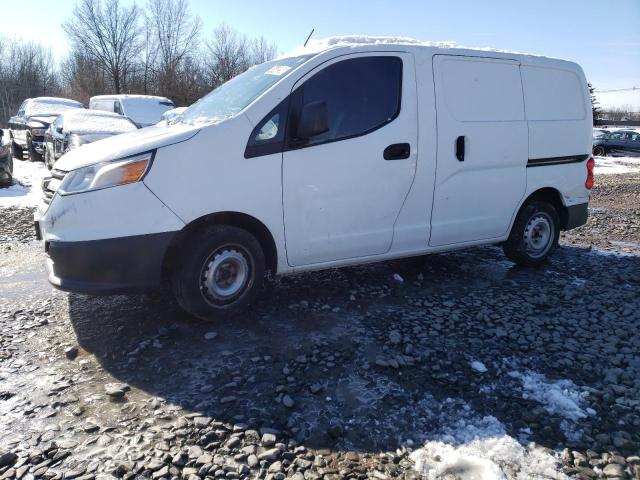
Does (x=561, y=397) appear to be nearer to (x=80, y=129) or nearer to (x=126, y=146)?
(x=126, y=146)

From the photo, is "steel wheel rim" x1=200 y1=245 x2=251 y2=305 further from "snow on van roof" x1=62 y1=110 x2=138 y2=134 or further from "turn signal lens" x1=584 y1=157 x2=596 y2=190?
"snow on van roof" x1=62 y1=110 x2=138 y2=134

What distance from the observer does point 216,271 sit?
3805mm

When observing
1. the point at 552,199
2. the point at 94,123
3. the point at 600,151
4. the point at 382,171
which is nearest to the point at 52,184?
the point at 382,171

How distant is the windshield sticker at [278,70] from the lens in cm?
409

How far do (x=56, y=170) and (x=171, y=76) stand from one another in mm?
37751

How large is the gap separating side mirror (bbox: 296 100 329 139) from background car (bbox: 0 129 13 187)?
9.13m

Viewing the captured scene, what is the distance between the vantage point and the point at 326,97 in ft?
13.4

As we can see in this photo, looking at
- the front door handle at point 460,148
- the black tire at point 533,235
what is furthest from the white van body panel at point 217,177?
the black tire at point 533,235

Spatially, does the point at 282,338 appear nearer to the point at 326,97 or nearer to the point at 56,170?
the point at 326,97

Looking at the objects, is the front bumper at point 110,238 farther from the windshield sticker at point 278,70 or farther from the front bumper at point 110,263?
the windshield sticker at point 278,70

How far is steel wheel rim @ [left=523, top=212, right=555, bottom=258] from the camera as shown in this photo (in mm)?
5617

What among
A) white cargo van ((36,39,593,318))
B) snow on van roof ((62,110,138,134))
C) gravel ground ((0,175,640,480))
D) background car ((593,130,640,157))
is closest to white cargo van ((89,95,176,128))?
snow on van roof ((62,110,138,134))

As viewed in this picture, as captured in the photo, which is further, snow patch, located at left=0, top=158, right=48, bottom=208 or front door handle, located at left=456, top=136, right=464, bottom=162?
snow patch, located at left=0, top=158, right=48, bottom=208

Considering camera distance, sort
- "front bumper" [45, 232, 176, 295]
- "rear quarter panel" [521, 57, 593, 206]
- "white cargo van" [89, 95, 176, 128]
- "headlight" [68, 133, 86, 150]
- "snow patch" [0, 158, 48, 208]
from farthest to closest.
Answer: "white cargo van" [89, 95, 176, 128], "headlight" [68, 133, 86, 150], "snow patch" [0, 158, 48, 208], "rear quarter panel" [521, 57, 593, 206], "front bumper" [45, 232, 176, 295]
